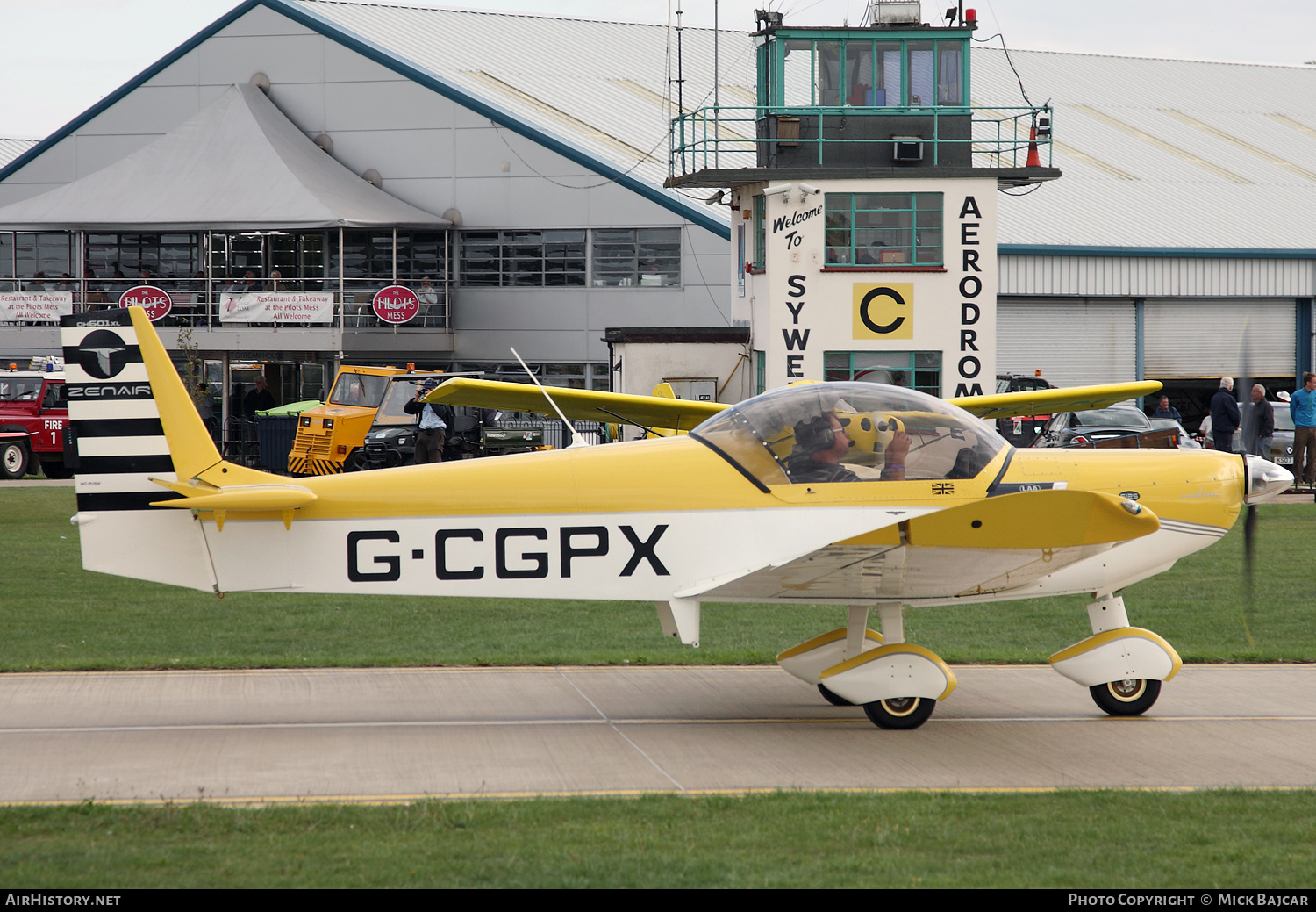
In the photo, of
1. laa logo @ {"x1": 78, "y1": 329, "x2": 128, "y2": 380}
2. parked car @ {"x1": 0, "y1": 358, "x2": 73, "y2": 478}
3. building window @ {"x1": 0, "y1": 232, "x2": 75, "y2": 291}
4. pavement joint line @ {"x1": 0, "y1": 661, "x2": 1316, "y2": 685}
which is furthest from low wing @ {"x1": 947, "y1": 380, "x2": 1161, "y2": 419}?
building window @ {"x1": 0, "y1": 232, "x2": 75, "y2": 291}

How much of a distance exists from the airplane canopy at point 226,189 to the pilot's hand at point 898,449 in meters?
28.7

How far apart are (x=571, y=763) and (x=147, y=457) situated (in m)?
3.25

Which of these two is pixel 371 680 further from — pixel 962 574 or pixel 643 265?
pixel 643 265

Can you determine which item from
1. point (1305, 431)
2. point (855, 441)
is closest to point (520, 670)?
point (855, 441)

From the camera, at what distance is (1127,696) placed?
8.50 meters

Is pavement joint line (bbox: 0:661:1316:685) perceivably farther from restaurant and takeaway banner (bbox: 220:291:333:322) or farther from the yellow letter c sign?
restaurant and takeaway banner (bbox: 220:291:333:322)

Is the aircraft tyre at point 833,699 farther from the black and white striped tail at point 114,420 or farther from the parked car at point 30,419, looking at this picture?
the parked car at point 30,419

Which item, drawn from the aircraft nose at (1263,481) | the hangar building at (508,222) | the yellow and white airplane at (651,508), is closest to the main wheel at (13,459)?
the hangar building at (508,222)

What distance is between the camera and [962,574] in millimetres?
7824

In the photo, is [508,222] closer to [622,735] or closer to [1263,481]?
[622,735]

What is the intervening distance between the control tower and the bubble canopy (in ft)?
45.9

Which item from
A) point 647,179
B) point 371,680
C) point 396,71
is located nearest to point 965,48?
point 647,179

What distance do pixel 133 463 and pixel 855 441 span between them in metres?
4.51

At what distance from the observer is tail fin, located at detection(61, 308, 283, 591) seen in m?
7.77
